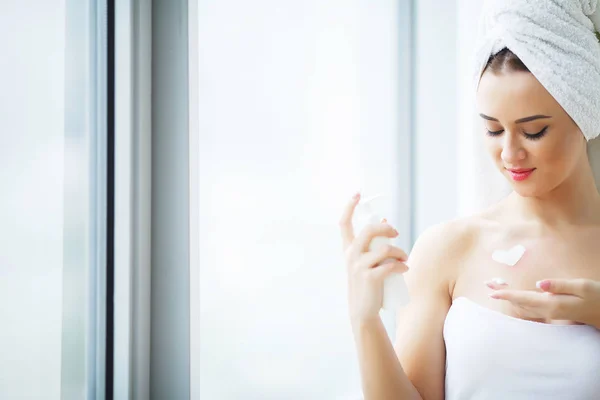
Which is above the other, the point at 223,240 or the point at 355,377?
the point at 223,240

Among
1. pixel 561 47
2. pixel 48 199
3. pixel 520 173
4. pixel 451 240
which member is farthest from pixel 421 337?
pixel 48 199

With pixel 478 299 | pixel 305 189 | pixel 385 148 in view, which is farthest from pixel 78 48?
pixel 385 148

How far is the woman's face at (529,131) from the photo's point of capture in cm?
74

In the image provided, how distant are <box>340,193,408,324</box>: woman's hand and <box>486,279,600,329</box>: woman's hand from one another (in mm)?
163

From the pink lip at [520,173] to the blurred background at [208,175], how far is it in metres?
0.26

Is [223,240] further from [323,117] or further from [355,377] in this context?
[355,377]

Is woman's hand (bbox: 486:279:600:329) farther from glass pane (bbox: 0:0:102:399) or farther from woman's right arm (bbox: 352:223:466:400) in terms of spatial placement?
glass pane (bbox: 0:0:102:399)

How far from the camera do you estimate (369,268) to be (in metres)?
0.69

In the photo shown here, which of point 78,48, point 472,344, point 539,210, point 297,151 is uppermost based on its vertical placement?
point 78,48

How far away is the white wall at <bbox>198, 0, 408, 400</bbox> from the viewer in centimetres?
Result: 105

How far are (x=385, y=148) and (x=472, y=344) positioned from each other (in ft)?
2.60

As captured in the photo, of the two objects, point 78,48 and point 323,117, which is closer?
point 78,48

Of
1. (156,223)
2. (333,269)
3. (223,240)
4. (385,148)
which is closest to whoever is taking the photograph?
(156,223)

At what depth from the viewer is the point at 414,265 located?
900mm
